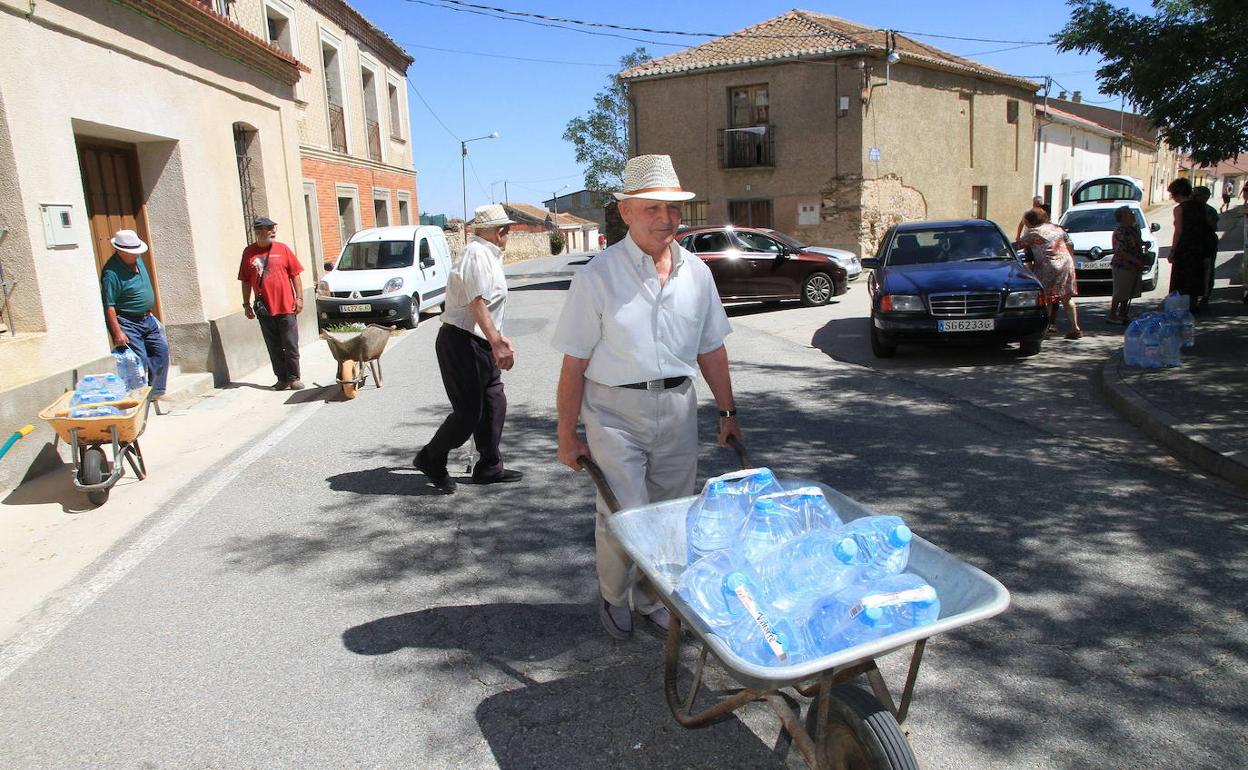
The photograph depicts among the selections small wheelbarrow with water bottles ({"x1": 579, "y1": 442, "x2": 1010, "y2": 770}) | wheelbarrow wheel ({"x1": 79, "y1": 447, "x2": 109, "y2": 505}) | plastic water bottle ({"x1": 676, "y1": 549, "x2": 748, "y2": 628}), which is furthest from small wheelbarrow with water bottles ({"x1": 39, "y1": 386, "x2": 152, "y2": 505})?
plastic water bottle ({"x1": 676, "y1": 549, "x2": 748, "y2": 628})

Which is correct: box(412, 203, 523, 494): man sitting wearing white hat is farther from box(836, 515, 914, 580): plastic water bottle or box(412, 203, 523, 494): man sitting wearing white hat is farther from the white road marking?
box(836, 515, 914, 580): plastic water bottle

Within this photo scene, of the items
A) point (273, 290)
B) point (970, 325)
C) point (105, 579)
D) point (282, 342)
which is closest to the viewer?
point (105, 579)

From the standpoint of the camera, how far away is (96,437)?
554 centimetres

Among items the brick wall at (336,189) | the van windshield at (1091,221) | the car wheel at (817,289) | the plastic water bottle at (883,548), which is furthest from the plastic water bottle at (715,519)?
the brick wall at (336,189)

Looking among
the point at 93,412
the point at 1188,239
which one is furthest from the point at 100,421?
the point at 1188,239

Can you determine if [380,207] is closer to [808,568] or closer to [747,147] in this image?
[747,147]

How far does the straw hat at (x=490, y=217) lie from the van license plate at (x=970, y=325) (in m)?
5.72

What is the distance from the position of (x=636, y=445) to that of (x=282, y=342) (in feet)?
23.4

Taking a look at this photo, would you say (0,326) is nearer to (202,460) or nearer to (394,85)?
(202,460)

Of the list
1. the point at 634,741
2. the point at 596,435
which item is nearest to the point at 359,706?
the point at 634,741

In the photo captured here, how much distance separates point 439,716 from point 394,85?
26.0 m

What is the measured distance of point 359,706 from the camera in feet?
10.1

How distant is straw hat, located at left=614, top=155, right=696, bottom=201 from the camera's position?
3084 mm

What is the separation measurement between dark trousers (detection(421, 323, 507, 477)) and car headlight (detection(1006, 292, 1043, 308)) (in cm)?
617
